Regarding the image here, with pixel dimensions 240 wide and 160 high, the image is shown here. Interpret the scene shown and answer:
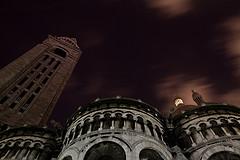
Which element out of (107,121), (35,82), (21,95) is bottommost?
(107,121)

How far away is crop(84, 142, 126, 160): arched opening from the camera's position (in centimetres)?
2558

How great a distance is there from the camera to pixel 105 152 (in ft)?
85.7

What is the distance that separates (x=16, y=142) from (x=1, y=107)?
69.1ft

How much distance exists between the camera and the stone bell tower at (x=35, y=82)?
2094 inches

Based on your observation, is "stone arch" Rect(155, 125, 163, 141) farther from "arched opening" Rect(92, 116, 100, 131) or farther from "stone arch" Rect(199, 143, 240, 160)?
"arched opening" Rect(92, 116, 100, 131)

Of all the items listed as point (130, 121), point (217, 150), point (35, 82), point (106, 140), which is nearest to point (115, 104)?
point (130, 121)

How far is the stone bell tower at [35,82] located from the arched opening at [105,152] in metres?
26.8

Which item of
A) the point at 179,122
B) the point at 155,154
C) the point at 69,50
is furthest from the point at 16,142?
the point at 69,50

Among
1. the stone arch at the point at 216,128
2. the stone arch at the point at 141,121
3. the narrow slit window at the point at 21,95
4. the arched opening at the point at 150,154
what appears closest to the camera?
the arched opening at the point at 150,154

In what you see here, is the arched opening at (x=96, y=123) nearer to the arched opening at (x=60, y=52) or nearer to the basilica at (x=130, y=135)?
the basilica at (x=130, y=135)

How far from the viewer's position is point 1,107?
51.4 metres

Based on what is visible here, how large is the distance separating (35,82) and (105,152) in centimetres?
4354

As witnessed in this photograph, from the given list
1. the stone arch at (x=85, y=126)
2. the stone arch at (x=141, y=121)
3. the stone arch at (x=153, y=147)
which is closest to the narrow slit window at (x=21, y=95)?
the stone arch at (x=85, y=126)

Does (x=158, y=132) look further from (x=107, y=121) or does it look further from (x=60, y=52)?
(x=60, y=52)
